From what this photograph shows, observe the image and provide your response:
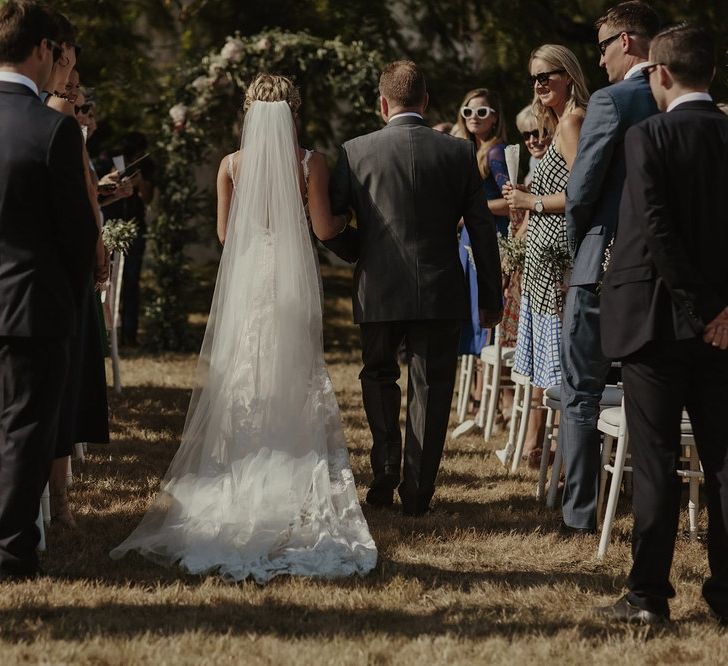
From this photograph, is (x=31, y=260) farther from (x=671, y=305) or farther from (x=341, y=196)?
(x=671, y=305)

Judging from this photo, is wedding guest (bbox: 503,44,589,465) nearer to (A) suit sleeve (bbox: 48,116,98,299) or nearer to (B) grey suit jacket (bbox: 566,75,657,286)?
(B) grey suit jacket (bbox: 566,75,657,286)

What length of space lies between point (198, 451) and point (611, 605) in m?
2.05

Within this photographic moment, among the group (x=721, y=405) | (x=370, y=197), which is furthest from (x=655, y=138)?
(x=370, y=197)

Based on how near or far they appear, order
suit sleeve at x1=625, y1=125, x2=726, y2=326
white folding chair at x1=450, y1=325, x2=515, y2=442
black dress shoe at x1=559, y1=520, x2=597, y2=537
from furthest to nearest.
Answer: white folding chair at x1=450, y1=325, x2=515, y2=442 → black dress shoe at x1=559, y1=520, x2=597, y2=537 → suit sleeve at x1=625, y1=125, x2=726, y2=326

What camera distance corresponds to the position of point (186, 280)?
12953 millimetres

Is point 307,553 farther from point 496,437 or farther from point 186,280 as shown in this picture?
point 186,280

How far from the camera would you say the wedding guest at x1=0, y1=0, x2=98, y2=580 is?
442 centimetres

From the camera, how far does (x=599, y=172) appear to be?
5.18 m

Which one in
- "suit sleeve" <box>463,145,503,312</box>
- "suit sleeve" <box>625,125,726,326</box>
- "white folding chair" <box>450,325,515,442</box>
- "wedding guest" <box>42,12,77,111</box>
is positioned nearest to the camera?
"suit sleeve" <box>625,125,726,326</box>

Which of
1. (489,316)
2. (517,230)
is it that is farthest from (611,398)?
(517,230)

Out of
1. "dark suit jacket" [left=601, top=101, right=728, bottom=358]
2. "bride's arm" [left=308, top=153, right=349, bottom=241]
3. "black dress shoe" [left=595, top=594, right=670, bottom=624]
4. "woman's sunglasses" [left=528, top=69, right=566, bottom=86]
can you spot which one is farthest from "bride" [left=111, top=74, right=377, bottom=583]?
"dark suit jacket" [left=601, top=101, right=728, bottom=358]

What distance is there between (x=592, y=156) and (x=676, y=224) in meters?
1.15

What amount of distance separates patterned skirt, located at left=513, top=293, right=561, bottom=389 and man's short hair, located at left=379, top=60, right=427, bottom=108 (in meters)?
1.49

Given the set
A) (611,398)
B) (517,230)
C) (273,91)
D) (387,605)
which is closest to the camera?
(387,605)
